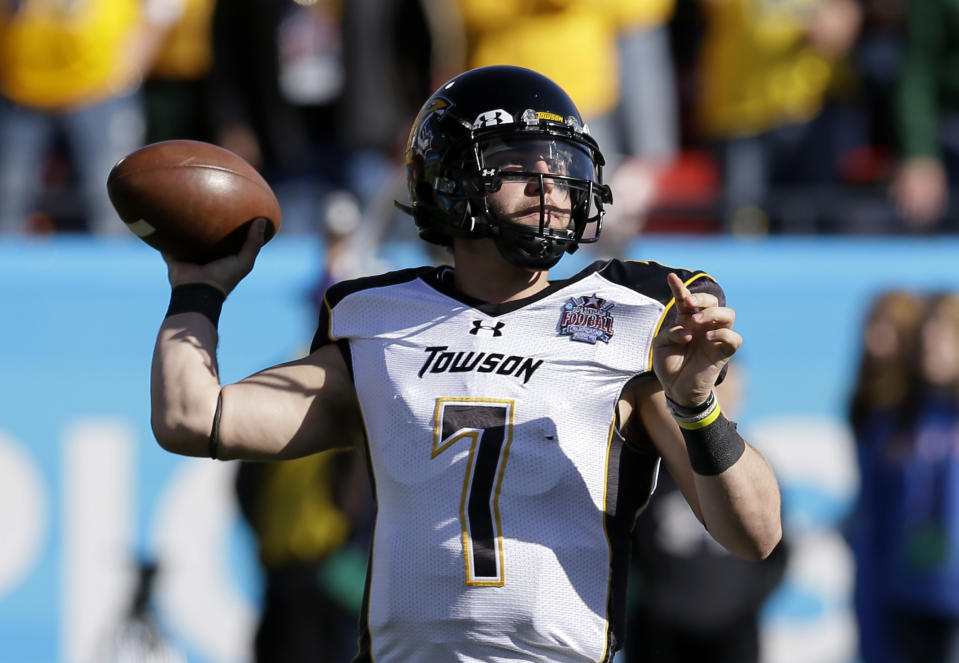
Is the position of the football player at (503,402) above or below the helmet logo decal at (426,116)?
below

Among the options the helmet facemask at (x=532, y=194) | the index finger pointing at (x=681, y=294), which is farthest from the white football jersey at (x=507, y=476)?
the index finger pointing at (x=681, y=294)

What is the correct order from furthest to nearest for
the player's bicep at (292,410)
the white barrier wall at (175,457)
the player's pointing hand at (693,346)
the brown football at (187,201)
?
the white barrier wall at (175,457)
the brown football at (187,201)
the player's bicep at (292,410)
the player's pointing hand at (693,346)

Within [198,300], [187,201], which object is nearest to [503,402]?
[198,300]

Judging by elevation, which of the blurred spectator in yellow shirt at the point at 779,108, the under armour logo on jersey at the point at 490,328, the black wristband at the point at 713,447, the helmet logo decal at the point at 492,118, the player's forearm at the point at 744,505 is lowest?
the player's forearm at the point at 744,505

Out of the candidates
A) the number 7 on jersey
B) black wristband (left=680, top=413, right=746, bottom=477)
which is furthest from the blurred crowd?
black wristband (left=680, top=413, right=746, bottom=477)

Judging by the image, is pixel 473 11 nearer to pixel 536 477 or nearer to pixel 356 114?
pixel 356 114

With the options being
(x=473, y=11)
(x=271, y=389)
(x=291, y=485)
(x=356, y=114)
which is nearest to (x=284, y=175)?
(x=356, y=114)

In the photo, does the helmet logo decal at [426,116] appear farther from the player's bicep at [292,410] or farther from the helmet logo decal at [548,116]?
the player's bicep at [292,410]

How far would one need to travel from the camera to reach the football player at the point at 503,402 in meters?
2.60

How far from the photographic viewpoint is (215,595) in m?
6.06

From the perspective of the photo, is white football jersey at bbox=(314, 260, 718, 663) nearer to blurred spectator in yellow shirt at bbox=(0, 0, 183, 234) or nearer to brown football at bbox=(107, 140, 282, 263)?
brown football at bbox=(107, 140, 282, 263)

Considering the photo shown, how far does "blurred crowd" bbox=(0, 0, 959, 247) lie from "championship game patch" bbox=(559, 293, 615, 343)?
341 centimetres

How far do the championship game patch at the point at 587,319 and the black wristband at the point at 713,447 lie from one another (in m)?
0.27

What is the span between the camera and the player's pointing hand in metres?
2.45
